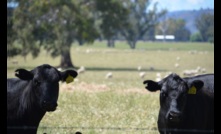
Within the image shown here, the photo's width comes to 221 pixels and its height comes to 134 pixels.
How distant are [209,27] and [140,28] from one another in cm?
2663

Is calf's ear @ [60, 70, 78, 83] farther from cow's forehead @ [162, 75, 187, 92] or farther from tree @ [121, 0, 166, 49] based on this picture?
tree @ [121, 0, 166, 49]

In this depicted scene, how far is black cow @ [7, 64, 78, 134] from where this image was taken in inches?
282

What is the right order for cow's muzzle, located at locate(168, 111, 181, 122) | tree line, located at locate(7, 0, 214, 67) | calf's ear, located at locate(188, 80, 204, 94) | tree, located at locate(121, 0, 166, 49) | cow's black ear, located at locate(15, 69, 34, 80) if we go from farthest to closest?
tree, located at locate(121, 0, 166, 49) < tree line, located at locate(7, 0, 214, 67) < calf's ear, located at locate(188, 80, 204, 94) < cow's black ear, located at locate(15, 69, 34, 80) < cow's muzzle, located at locate(168, 111, 181, 122)

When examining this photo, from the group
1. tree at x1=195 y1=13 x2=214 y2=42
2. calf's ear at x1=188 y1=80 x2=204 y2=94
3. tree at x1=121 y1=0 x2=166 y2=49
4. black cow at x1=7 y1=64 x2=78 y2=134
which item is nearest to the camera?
black cow at x1=7 y1=64 x2=78 y2=134

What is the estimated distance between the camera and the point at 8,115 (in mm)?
7363

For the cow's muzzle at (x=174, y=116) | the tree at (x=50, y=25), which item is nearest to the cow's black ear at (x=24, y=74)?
the cow's muzzle at (x=174, y=116)

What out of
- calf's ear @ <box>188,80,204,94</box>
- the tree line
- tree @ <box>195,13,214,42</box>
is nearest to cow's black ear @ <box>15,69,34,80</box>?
calf's ear @ <box>188,80,204,94</box>

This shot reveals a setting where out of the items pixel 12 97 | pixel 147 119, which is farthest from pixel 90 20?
pixel 12 97

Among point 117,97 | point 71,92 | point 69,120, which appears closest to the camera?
point 69,120

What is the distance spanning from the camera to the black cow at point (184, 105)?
7.21m

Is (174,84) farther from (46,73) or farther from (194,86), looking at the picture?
(46,73)

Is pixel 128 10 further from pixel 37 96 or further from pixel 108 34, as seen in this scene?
pixel 37 96

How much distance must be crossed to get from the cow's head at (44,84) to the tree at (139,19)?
3238 centimetres

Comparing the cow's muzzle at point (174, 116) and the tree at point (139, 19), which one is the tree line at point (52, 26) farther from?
the cow's muzzle at point (174, 116)
